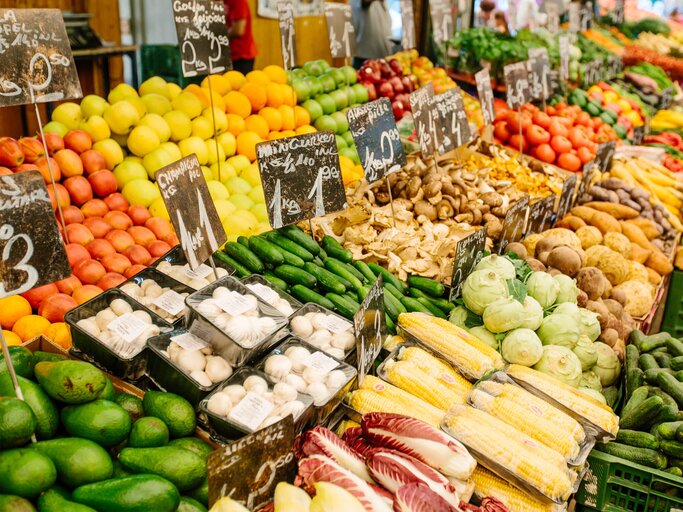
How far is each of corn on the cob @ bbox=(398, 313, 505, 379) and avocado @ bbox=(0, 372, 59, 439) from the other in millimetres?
1441

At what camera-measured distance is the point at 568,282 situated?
338 centimetres

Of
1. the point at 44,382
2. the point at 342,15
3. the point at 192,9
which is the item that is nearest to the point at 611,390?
the point at 44,382

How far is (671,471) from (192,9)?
3.08 meters

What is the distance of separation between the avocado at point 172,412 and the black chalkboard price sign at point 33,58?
157 centimetres

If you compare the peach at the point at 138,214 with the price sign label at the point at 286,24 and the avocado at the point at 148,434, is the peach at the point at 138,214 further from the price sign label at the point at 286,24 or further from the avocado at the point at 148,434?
the avocado at the point at 148,434

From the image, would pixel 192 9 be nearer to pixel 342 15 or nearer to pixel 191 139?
pixel 191 139

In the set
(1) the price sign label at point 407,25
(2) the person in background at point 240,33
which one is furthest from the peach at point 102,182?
(2) the person in background at point 240,33

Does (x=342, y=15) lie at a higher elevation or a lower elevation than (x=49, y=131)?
higher

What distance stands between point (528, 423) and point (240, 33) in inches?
240

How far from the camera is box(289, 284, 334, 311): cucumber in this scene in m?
2.78

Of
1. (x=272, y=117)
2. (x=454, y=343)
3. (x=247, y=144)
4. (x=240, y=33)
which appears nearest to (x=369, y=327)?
(x=454, y=343)

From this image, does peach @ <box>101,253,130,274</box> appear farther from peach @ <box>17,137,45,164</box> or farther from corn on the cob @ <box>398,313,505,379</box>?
corn on the cob @ <box>398,313,505,379</box>

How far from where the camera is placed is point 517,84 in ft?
17.0

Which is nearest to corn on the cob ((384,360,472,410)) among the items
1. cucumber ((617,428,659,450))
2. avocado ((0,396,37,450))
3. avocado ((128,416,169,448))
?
cucumber ((617,428,659,450))
